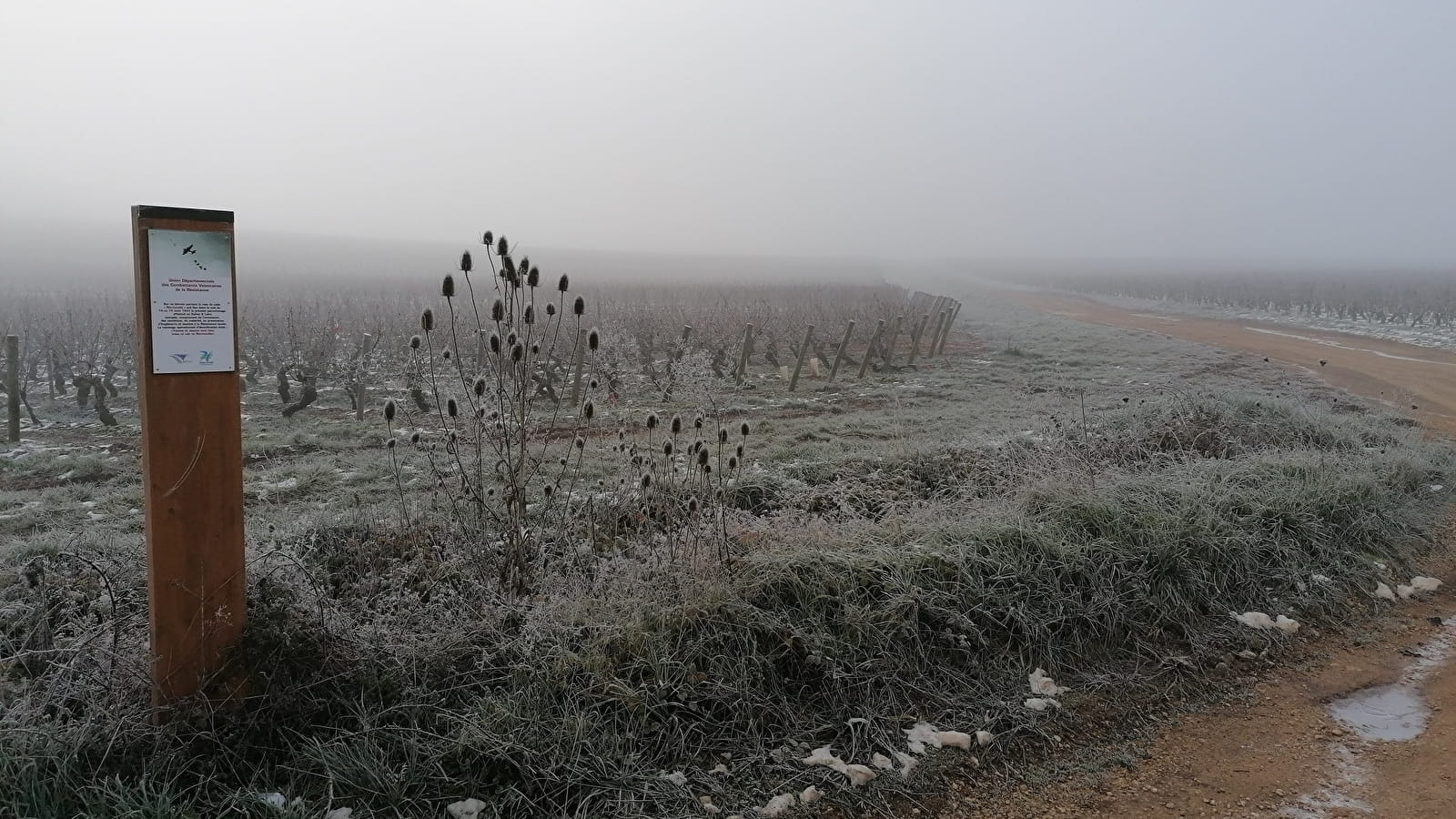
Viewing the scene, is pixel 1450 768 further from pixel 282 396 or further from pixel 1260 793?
pixel 282 396

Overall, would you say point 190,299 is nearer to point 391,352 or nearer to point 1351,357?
point 391,352

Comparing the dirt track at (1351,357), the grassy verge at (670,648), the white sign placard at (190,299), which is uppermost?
the white sign placard at (190,299)

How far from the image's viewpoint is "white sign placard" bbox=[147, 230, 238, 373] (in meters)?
2.77

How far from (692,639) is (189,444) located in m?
2.17

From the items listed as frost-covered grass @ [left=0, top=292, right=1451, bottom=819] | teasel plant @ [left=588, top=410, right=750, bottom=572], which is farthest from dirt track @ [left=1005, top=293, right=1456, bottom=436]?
teasel plant @ [left=588, top=410, right=750, bottom=572]

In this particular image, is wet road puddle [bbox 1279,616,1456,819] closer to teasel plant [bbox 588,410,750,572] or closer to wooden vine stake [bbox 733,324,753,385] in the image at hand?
teasel plant [bbox 588,410,750,572]

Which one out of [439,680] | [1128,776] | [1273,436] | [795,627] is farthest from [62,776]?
[1273,436]

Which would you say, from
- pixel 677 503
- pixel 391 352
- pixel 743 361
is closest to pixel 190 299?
pixel 677 503

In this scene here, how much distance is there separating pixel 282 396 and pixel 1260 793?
12061 mm

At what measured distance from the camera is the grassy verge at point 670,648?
9.81 ft

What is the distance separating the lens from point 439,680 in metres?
3.46

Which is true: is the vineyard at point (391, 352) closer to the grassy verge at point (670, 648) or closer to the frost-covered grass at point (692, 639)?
the frost-covered grass at point (692, 639)

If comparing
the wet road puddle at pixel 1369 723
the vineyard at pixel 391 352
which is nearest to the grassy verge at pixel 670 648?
Result: the wet road puddle at pixel 1369 723

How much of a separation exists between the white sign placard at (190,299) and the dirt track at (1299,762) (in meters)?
3.18
